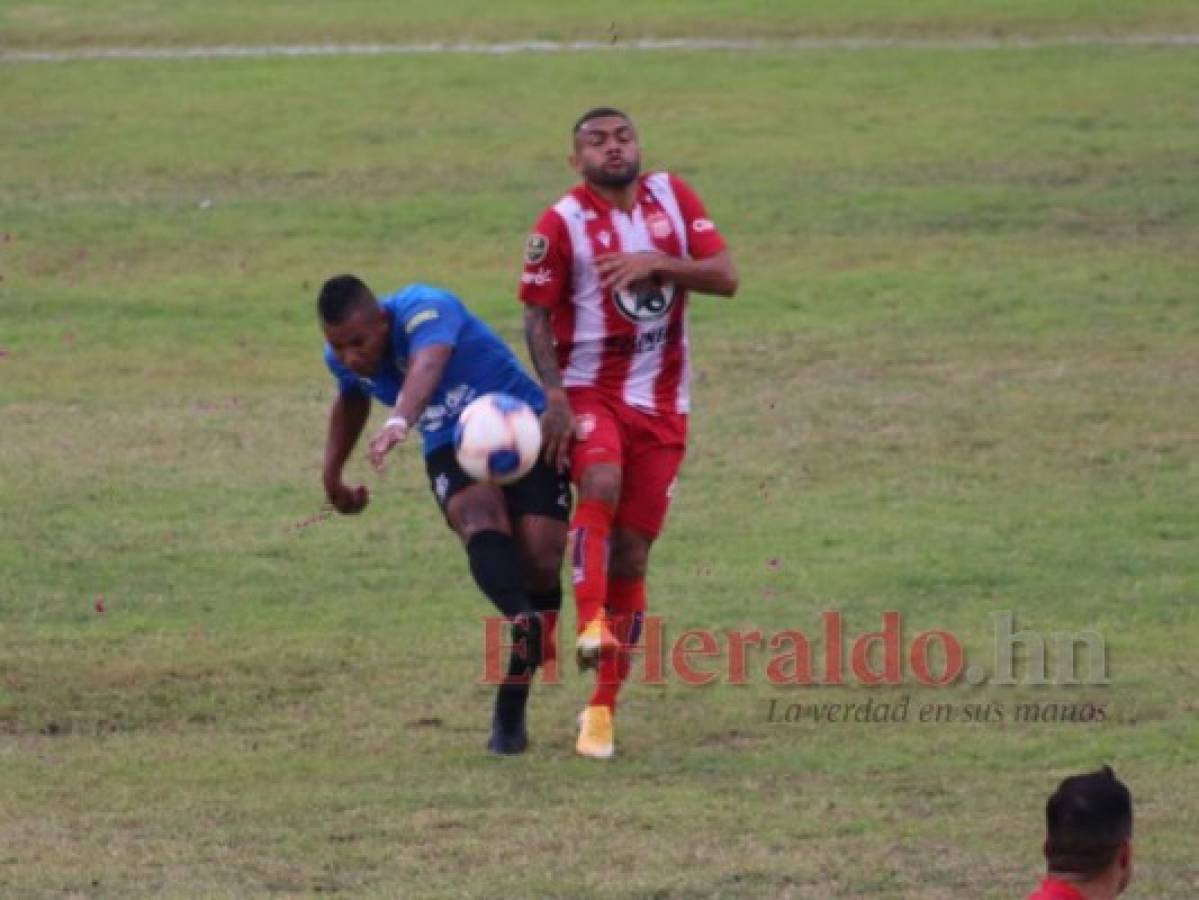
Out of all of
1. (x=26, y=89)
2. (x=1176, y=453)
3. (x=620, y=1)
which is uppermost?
(x=620, y=1)

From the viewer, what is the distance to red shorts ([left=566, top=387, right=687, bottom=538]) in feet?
32.7

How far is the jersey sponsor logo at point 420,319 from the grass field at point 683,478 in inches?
59.6

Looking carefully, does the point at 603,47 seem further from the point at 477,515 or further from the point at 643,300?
the point at 477,515


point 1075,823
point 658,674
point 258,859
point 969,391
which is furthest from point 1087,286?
point 1075,823

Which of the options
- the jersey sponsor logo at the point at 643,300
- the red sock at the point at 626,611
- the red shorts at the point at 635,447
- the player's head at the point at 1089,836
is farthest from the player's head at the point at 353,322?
the player's head at the point at 1089,836

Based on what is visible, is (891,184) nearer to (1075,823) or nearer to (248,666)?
(248,666)

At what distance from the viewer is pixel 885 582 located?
12688mm

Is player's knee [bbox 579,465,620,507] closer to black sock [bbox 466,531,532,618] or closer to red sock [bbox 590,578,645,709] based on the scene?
black sock [bbox 466,531,532,618]

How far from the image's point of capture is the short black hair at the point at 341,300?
967 centimetres

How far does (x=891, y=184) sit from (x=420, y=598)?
43.1 ft

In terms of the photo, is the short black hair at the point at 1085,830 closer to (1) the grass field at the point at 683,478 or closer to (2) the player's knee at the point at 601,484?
(1) the grass field at the point at 683,478

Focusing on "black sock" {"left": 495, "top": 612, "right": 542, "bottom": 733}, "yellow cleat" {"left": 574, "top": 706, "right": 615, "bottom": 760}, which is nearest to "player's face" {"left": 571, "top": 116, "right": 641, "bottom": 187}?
"black sock" {"left": 495, "top": 612, "right": 542, "bottom": 733}

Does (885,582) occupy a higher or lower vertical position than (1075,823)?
higher

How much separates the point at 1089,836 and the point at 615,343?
428 centimetres
